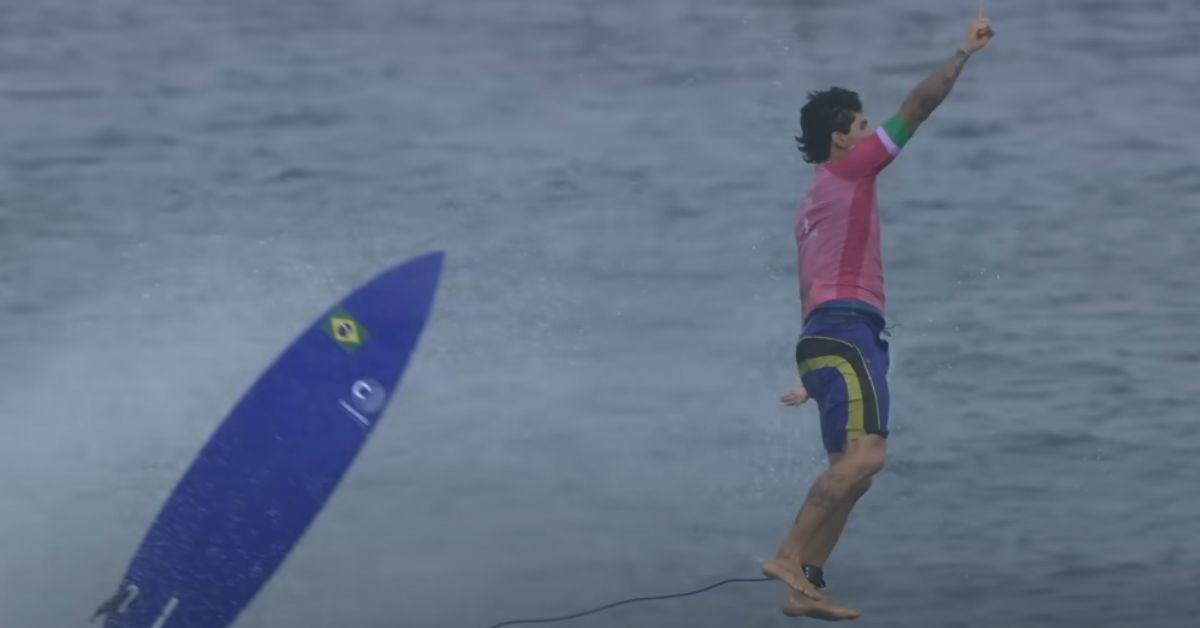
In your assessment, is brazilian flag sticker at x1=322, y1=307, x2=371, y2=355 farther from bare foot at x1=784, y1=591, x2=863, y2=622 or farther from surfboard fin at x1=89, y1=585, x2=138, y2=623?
bare foot at x1=784, y1=591, x2=863, y2=622

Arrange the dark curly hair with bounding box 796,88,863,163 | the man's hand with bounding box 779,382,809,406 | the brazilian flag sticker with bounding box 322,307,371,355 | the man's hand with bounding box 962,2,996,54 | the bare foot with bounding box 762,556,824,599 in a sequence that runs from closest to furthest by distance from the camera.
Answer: the man's hand with bounding box 962,2,996,54 < the bare foot with bounding box 762,556,824,599 < the dark curly hair with bounding box 796,88,863,163 < the man's hand with bounding box 779,382,809,406 < the brazilian flag sticker with bounding box 322,307,371,355

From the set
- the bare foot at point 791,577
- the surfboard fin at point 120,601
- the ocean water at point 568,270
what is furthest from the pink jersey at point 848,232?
the surfboard fin at point 120,601

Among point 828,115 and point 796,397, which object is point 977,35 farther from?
point 796,397

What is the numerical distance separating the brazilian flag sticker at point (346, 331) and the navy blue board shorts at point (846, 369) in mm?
1260

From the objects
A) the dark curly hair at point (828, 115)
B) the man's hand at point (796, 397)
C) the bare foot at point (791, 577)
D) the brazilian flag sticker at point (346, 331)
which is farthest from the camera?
the brazilian flag sticker at point (346, 331)

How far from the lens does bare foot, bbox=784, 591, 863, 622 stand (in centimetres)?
338

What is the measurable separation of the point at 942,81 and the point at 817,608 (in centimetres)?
98

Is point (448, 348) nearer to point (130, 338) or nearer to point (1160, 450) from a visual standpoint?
point (130, 338)

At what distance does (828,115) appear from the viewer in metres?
3.54

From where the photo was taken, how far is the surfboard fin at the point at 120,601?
14.4 feet

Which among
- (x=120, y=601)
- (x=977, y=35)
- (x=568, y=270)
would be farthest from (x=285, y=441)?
(x=977, y=35)

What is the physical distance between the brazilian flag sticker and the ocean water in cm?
5

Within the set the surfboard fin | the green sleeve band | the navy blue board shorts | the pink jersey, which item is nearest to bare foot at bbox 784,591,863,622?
the navy blue board shorts

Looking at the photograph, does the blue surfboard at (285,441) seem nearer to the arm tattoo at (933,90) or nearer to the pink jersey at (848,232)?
the pink jersey at (848,232)
